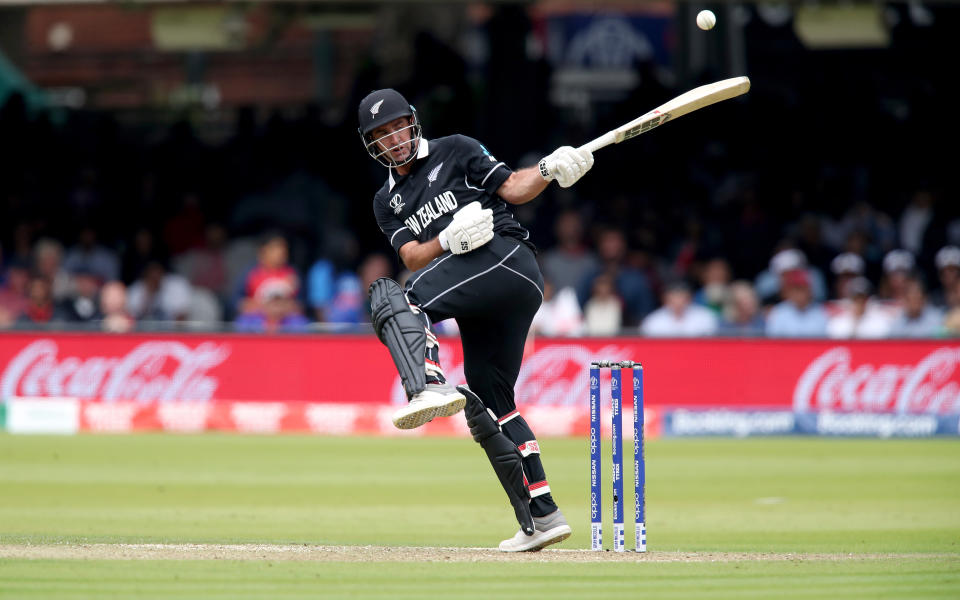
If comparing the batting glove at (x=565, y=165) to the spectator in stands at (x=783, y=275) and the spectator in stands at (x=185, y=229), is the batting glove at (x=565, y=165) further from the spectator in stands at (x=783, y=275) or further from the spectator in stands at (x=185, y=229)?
the spectator in stands at (x=185, y=229)

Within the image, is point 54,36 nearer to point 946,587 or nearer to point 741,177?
point 741,177

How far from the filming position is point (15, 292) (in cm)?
1366

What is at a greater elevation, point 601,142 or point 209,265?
point 601,142

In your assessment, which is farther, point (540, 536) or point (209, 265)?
point (209, 265)

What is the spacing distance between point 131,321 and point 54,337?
2.71 ft

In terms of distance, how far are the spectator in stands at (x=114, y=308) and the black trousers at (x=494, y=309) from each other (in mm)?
7782

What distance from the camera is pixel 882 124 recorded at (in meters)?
15.2

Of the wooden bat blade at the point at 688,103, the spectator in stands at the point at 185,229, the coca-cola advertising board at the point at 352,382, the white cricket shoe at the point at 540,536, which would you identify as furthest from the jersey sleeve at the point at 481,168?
the spectator in stands at the point at 185,229

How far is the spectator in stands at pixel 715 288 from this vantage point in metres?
13.3

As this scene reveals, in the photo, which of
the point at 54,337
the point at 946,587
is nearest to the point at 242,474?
the point at 54,337

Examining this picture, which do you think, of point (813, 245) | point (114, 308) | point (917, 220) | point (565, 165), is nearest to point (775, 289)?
point (813, 245)

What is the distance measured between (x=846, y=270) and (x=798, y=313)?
886mm

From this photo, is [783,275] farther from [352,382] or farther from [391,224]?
[391,224]

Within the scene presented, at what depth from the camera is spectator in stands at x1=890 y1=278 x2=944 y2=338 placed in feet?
41.5
